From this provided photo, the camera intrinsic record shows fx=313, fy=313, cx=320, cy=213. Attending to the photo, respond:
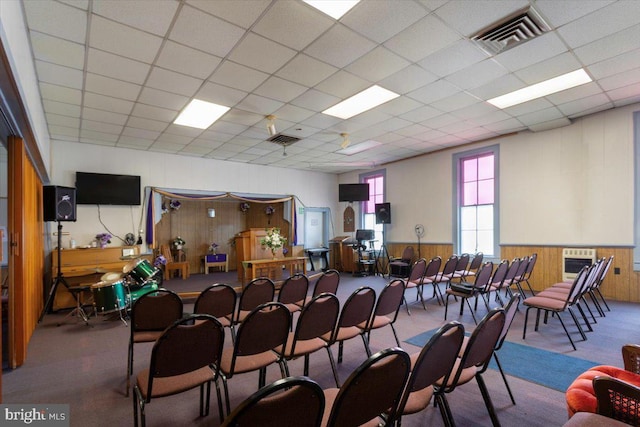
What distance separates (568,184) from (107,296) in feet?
26.5

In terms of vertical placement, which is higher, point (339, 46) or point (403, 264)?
point (339, 46)

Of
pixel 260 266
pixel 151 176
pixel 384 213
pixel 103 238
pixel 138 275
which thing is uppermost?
pixel 151 176

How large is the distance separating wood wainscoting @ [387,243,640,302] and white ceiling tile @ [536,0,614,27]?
442cm

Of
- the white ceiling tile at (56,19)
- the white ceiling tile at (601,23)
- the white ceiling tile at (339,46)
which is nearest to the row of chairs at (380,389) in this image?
the white ceiling tile at (339,46)

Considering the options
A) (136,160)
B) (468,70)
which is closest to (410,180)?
(468,70)

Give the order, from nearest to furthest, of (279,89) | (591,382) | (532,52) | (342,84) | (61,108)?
(591,382) < (532,52) < (342,84) < (279,89) < (61,108)

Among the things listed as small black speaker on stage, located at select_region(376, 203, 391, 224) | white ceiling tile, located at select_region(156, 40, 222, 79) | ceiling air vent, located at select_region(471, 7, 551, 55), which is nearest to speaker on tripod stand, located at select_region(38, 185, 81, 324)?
white ceiling tile, located at select_region(156, 40, 222, 79)

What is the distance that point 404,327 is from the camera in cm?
430

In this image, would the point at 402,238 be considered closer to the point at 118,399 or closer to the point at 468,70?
the point at 468,70

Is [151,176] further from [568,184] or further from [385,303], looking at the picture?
[568,184]

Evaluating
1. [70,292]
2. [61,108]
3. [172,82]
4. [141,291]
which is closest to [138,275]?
[141,291]

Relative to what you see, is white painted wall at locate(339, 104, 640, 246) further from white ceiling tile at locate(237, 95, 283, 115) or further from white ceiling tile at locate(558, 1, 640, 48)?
white ceiling tile at locate(237, 95, 283, 115)

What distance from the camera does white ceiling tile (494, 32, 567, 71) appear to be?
3291 millimetres

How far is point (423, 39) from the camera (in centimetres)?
321
